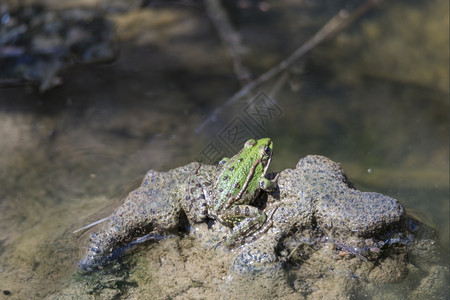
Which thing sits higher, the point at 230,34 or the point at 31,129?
the point at 230,34

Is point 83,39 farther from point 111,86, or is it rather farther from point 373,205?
point 373,205

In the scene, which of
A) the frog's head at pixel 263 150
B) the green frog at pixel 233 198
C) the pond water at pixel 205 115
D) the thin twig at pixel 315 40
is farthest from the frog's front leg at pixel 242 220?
the thin twig at pixel 315 40

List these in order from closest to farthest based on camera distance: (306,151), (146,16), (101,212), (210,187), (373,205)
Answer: (373,205) < (210,187) < (101,212) < (306,151) < (146,16)

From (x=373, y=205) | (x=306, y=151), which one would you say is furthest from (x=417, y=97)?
(x=373, y=205)

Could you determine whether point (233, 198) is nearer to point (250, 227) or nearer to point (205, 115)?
point (250, 227)

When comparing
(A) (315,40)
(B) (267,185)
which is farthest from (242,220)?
(A) (315,40)
